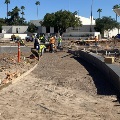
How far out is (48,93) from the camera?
31.8 feet

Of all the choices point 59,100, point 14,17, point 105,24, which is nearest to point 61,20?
point 105,24

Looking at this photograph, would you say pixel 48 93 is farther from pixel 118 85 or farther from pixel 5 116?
pixel 5 116

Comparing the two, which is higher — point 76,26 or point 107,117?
point 76,26

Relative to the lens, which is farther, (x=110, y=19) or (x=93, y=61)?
(x=110, y=19)

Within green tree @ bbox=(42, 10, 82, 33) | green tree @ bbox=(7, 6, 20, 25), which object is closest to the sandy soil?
green tree @ bbox=(42, 10, 82, 33)

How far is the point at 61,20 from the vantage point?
3597 inches

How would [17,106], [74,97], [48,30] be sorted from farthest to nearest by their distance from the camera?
[48,30], [74,97], [17,106]

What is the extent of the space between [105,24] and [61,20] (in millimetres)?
17555

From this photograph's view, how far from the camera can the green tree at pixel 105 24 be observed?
332 ft

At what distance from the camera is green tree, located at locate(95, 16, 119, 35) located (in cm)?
10114

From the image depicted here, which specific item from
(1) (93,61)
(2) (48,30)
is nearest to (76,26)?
(2) (48,30)

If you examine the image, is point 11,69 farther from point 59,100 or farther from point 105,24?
point 105,24

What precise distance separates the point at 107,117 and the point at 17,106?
7.28 feet

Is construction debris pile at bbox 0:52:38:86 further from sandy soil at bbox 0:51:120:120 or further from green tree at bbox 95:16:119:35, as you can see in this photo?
green tree at bbox 95:16:119:35
